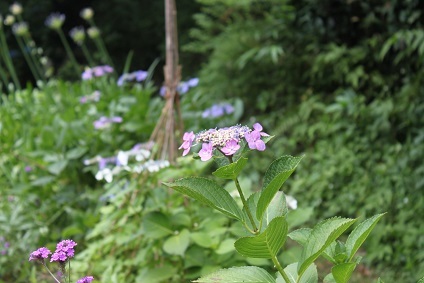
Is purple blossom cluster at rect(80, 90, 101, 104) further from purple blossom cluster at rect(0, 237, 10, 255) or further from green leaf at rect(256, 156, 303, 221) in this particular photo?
green leaf at rect(256, 156, 303, 221)

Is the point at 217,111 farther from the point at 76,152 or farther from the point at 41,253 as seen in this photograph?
the point at 41,253

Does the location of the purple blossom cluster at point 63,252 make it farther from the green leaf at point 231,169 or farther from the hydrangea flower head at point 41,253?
the green leaf at point 231,169

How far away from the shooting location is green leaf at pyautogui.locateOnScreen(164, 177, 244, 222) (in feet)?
3.87

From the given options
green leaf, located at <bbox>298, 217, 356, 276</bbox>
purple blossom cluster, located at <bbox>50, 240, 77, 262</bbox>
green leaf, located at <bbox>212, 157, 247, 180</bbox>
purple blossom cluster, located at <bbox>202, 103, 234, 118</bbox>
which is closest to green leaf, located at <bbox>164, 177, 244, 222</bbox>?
green leaf, located at <bbox>212, 157, 247, 180</bbox>

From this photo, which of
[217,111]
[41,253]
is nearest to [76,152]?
[217,111]

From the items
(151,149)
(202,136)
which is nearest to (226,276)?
(202,136)

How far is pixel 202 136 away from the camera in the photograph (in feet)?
3.87

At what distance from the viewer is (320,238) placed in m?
1.22

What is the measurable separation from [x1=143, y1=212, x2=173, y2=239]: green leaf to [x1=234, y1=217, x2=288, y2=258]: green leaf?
118 centimetres

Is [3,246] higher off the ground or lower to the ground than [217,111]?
higher

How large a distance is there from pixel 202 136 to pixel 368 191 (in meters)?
2.72

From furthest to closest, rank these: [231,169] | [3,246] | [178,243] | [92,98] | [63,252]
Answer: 1. [92,98]
2. [3,246]
3. [178,243]
4. [63,252]
5. [231,169]

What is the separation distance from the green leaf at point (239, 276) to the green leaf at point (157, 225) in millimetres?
1150

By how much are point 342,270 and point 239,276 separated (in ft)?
0.62
